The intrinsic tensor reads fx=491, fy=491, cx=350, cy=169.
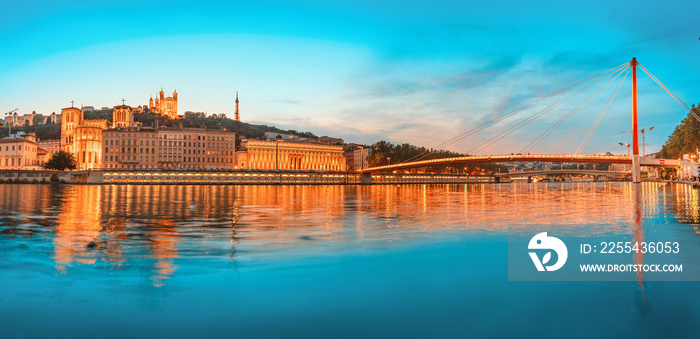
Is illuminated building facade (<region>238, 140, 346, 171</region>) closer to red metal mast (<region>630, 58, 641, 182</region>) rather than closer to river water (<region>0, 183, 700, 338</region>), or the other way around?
red metal mast (<region>630, 58, 641, 182</region>)

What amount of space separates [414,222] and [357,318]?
38.7ft

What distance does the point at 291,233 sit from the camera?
1363 centimetres

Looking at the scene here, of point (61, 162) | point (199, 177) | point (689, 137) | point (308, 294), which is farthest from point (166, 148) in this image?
point (308, 294)

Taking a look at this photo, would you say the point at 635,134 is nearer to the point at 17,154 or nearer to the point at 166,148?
the point at 166,148

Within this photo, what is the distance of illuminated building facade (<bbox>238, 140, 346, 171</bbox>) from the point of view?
5389 inches

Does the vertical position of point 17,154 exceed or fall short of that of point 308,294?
it exceeds it

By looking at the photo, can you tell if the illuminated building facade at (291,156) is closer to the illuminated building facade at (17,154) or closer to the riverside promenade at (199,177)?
the riverside promenade at (199,177)

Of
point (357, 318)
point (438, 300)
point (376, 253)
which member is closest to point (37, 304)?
point (357, 318)

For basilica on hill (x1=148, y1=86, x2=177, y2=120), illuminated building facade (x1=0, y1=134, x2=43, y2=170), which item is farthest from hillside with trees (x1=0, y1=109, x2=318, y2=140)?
illuminated building facade (x1=0, y1=134, x2=43, y2=170)

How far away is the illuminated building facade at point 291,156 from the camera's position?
136875mm

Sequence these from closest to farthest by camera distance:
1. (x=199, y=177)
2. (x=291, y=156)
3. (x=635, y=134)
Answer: (x=635, y=134), (x=199, y=177), (x=291, y=156)

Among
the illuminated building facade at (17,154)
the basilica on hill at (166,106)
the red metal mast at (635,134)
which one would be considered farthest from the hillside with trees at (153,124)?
the red metal mast at (635,134)

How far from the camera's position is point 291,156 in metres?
145

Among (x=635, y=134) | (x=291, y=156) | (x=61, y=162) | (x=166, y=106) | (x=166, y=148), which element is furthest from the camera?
(x=166, y=106)
